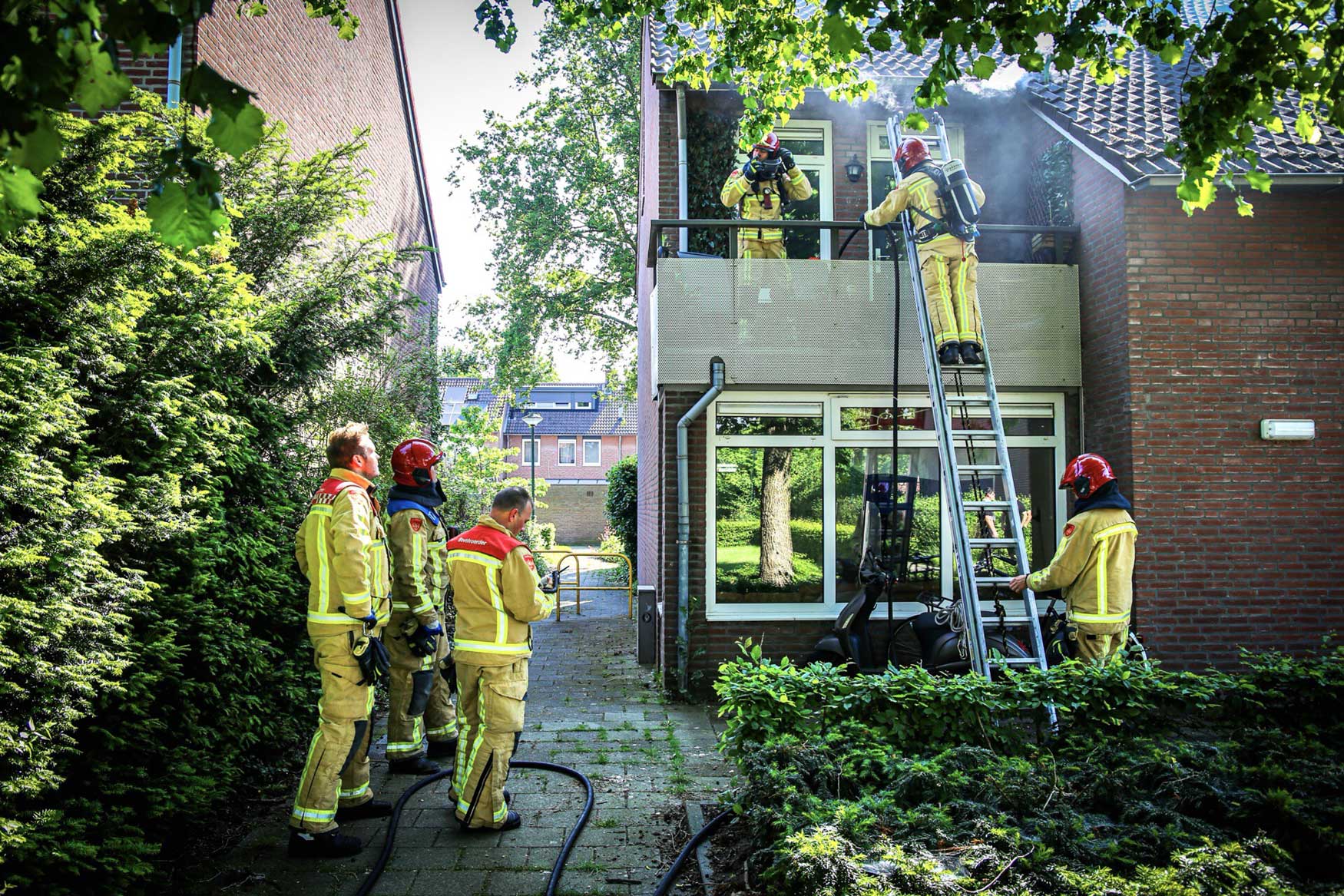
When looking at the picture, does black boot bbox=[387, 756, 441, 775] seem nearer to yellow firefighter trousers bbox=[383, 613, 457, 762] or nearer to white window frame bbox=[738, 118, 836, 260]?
yellow firefighter trousers bbox=[383, 613, 457, 762]

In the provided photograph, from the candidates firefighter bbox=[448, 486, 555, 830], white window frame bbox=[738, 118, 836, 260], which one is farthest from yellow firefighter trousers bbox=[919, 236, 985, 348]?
firefighter bbox=[448, 486, 555, 830]

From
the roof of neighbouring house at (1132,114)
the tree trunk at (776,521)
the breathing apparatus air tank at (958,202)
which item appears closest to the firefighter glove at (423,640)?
the tree trunk at (776,521)

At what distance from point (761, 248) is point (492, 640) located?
5331 millimetres

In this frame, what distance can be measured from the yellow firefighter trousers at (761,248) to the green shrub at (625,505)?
9.01 metres

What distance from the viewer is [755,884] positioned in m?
3.82

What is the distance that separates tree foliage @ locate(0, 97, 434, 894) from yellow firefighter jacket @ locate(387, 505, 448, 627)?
66 centimetres

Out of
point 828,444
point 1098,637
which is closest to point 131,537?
point 1098,637

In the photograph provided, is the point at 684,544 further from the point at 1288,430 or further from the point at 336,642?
the point at 1288,430

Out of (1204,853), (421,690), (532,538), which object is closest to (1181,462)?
(1204,853)

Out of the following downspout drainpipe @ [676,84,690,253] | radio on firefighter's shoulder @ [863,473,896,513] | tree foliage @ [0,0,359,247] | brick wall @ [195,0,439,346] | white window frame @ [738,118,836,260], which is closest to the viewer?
tree foliage @ [0,0,359,247]

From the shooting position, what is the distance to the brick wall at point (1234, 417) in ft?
25.7

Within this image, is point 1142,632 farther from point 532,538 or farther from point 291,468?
point 532,538

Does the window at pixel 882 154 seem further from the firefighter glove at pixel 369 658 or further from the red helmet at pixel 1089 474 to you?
the firefighter glove at pixel 369 658

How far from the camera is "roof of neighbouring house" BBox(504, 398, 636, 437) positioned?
4941cm
